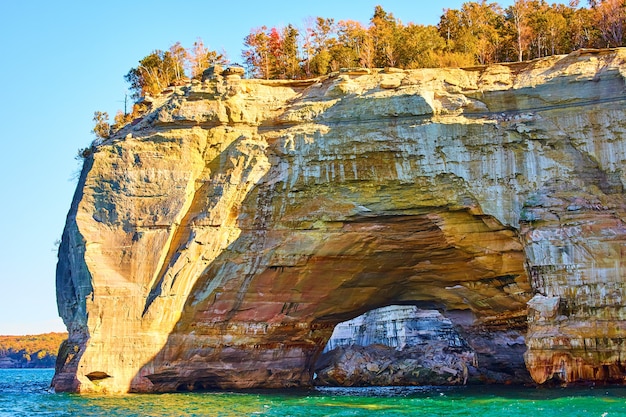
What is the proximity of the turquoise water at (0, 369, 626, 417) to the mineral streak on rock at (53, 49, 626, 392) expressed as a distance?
4.34ft

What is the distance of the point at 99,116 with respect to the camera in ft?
98.4

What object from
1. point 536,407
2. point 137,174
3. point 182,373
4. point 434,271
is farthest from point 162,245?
point 536,407

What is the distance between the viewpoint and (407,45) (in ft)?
101

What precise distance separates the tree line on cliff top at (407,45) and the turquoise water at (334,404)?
1171 cm

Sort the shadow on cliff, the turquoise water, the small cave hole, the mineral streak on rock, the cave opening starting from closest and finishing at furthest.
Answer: the turquoise water, the mineral streak on rock, the small cave hole, the shadow on cliff, the cave opening

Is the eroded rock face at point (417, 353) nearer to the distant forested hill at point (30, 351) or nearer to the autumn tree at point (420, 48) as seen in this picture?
the autumn tree at point (420, 48)

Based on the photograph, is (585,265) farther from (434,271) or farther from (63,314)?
(63,314)

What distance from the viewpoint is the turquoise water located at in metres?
18.1

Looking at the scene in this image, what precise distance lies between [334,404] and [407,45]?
16184mm

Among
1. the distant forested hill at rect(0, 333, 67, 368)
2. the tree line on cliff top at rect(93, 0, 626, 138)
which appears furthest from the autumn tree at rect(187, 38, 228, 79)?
the distant forested hill at rect(0, 333, 67, 368)

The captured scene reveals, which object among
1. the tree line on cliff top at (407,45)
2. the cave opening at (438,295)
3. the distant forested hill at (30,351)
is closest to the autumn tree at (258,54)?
the tree line on cliff top at (407,45)

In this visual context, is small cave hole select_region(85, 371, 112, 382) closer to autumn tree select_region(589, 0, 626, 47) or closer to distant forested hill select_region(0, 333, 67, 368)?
autumn tree select_region(589, 0, 626, 47)

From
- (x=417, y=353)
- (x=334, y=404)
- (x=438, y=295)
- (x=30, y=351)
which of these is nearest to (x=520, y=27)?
(x=438, y=295)

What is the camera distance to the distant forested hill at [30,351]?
113m
